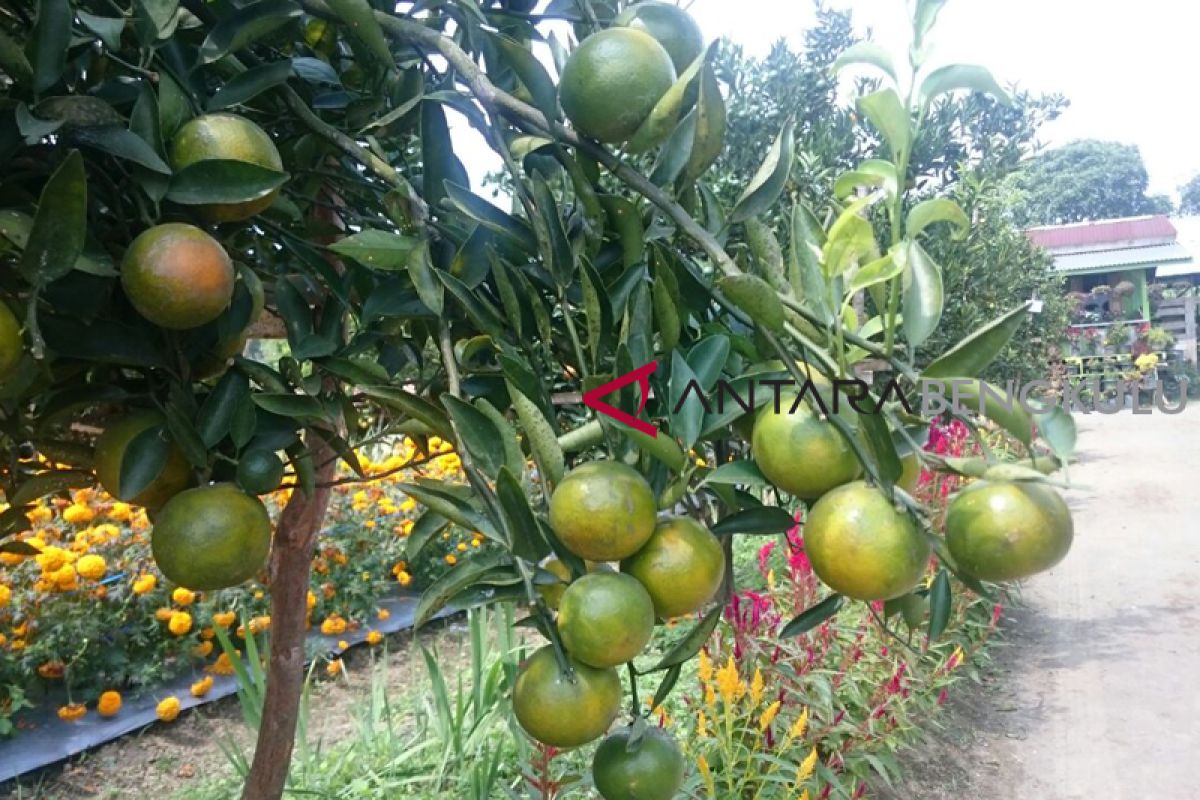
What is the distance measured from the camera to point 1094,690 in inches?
134

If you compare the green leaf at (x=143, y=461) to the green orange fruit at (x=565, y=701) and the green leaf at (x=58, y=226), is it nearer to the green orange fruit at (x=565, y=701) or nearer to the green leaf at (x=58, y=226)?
the green leaf at (x=58, y=226)

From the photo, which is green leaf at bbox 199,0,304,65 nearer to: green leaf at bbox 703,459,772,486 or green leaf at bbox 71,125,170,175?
green leaf at bbox 71,125,170,175

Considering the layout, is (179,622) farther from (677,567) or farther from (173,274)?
(677,567)

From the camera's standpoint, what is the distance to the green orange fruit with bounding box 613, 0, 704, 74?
575 mm

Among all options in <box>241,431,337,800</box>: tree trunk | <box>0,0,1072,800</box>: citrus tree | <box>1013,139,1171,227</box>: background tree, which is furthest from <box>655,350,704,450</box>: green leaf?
<box>1013,139,1171,227</box>: background tree

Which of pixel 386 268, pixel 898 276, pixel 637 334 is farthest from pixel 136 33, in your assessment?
pixel 898 276

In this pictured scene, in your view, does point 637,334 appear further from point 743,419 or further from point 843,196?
point 843,196

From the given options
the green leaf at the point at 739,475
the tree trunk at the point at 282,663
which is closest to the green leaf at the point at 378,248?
the green leaf at the point at 739,475

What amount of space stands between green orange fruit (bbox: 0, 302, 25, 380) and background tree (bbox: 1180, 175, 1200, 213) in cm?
4515

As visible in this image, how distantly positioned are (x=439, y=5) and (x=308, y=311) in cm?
25

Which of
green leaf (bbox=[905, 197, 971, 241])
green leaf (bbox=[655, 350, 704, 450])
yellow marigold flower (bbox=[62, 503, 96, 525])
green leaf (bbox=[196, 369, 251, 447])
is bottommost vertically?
yellow marigold flower (bbox=[62, 503, 96, 525])

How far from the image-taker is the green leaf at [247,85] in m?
0.57

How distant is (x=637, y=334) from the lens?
0.49m

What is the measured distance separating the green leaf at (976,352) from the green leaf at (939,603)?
5.1 inches
